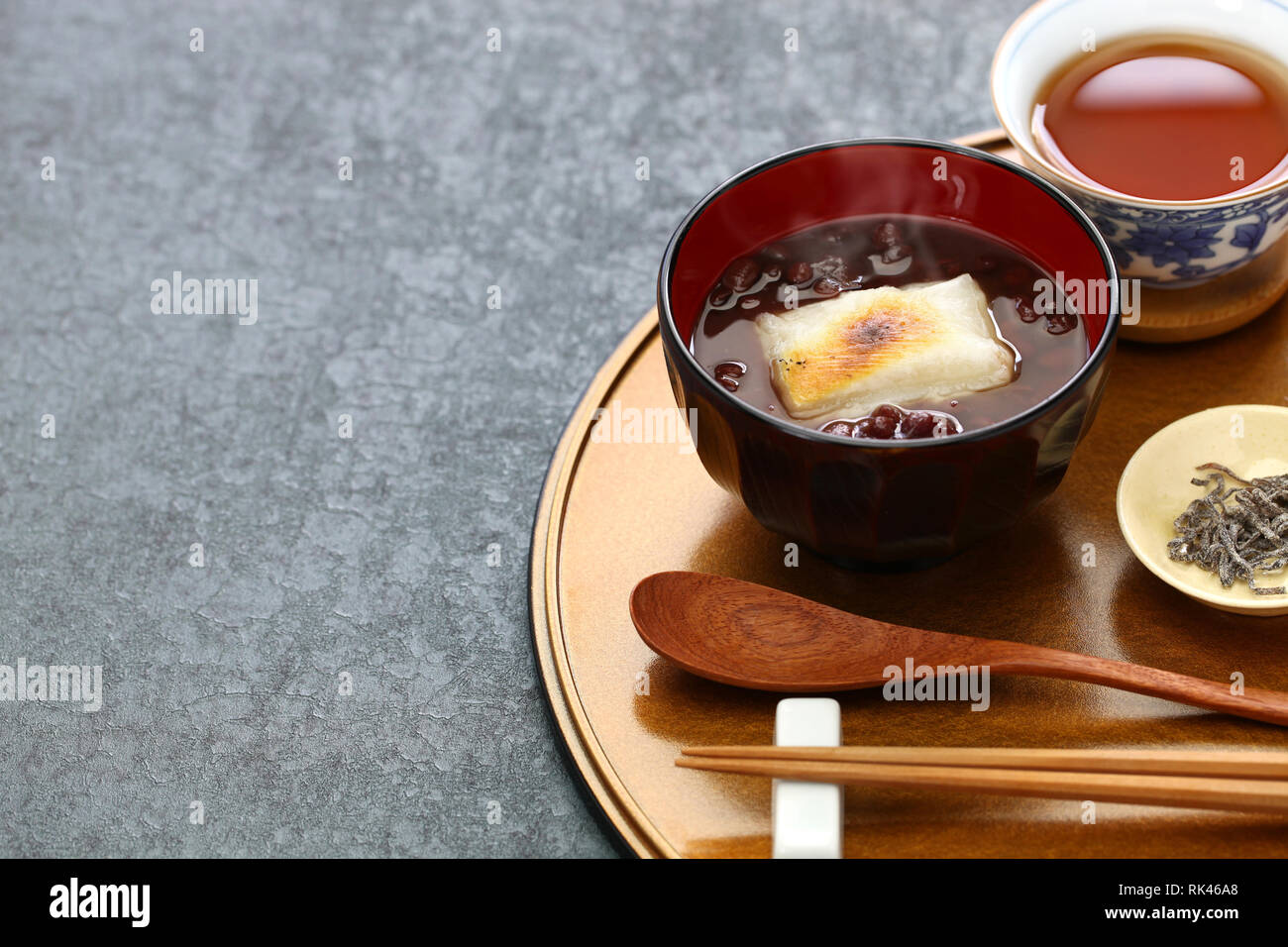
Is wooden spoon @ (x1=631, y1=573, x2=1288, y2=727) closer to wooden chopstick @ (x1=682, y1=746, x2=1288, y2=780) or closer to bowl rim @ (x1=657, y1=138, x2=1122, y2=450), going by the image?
wooden chopstick @ (x1=682, y1=746, x2=1288, y2=780)

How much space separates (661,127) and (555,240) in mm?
363

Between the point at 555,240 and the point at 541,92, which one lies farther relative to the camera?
the point at 541,92

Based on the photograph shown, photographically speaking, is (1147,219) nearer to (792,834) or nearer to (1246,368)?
(1246,368)

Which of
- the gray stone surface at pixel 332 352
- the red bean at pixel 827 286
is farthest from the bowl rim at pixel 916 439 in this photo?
the gray stone surface at pixel 332 352

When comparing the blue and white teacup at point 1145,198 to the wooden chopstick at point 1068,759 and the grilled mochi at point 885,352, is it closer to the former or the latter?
the grilled mochi at point 885,352

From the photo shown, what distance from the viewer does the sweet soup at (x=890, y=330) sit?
1320 mm

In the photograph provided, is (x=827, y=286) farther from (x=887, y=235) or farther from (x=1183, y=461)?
(x=1183, y=461)

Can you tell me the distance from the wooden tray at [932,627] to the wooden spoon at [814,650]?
1.3 inches

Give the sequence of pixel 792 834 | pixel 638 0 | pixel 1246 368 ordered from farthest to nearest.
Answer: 1. pixel 638 0
2. pixel 1246 368
3. pixel 792 834

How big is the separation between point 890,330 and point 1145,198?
1.17 ft

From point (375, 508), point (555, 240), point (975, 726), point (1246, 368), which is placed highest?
point (555, 240)

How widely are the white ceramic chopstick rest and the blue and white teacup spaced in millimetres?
640
